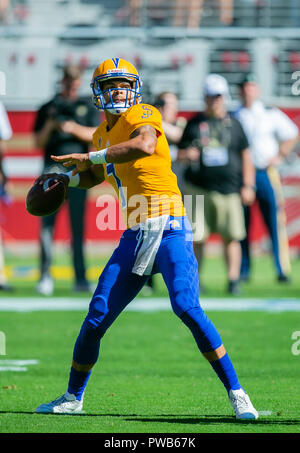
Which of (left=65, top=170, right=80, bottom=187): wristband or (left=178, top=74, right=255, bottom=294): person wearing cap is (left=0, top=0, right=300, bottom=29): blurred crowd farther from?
(left=65, top=170, right=80, bottom=187): wristband

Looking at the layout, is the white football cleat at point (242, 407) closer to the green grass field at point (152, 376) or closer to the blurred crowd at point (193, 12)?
the green grass field at point (152, 376)

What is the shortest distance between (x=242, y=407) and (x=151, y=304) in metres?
4.53

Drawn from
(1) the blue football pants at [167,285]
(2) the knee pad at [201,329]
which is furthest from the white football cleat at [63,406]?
(2) the knee pad at [201,329]

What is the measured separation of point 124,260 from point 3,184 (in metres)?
5.39

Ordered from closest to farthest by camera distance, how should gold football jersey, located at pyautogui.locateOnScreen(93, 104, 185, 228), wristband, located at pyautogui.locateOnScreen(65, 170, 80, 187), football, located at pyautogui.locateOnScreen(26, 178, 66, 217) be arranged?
gold football jersey, located at pyautogui.locateOnScreen(93, 104, 185, 228)
football, located at pyautogui.locateOnScreen(26, 178, 66, 217)
wristband, located at pyautogui.locateOnScreen(65, 170, 80, 187)

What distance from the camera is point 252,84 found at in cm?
1057

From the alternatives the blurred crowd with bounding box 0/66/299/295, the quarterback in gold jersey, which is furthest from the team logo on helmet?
the blurred crowd with bounding box 0/66/299/295

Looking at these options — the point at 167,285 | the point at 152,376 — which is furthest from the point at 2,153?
the point at 167,285

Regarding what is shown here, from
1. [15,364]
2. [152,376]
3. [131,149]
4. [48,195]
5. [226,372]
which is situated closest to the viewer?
[131,149]

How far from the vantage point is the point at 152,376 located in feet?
19.2

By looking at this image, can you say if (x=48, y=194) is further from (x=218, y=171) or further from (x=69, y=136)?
(x=218, y=171)

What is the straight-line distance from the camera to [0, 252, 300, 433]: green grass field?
14.9 feet

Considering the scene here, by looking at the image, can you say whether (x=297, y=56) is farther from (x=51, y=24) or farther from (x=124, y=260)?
(x=124, y=260)

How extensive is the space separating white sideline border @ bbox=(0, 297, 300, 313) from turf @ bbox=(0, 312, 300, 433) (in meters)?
0.29
